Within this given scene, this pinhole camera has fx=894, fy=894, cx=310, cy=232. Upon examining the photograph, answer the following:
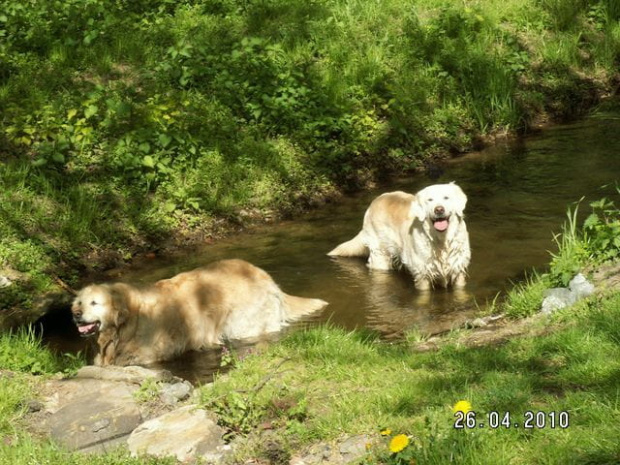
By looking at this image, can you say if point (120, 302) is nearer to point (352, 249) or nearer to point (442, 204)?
point (352, 249)

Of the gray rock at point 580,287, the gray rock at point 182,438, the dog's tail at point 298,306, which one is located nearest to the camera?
the gray rock at point 182,438

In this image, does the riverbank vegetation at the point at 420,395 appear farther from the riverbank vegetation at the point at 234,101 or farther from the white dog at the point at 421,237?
the riverbank vegetation at the point at 234,101

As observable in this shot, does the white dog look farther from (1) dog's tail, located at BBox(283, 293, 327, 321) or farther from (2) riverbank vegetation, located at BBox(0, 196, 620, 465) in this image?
(2) riverbank vegetation, located at BBox(0, 196, 620, 465)

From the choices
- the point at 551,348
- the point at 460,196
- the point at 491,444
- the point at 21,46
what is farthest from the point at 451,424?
the point at 21,46

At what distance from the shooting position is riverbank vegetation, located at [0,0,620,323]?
10.8m

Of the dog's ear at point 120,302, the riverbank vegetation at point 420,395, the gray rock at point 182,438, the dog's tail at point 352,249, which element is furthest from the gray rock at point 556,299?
the dog's ear at point 120,302

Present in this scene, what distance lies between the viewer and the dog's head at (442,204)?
8.95 meters

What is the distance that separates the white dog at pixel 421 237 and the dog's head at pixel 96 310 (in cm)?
317

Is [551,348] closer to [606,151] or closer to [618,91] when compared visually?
[606,151]

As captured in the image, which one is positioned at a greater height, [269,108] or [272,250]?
[269,108]

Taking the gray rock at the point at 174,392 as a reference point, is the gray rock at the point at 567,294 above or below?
above

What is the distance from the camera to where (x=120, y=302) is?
771 centimetres

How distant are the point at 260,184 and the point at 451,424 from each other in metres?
7.26

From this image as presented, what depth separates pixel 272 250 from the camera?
1030 cm
